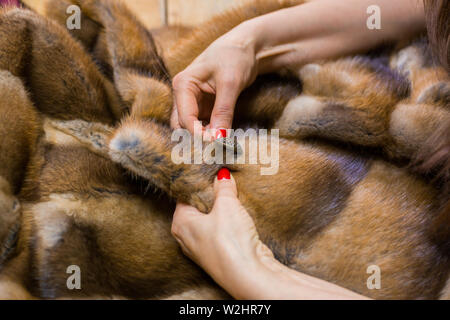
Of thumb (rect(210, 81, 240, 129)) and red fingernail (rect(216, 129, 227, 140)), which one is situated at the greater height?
thumb (rect(210, 81, 240, 129))

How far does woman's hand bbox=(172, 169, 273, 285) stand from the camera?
84 centimetres

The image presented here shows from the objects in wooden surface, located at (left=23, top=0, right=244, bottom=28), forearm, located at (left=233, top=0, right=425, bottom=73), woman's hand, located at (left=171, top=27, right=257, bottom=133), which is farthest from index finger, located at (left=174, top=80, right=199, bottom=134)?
wooden surface, located at (left=23, top=0, right=244, bottom=28)

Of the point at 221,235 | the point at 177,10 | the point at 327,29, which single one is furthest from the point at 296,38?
the point at 177,10

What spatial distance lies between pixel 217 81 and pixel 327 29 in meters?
0.42

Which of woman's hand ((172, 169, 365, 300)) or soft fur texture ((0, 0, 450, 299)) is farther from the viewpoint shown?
soft fur texture ((0, 0, 450, 299))

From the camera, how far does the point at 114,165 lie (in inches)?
41.1

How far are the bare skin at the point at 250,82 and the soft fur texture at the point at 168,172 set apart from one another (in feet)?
0.19

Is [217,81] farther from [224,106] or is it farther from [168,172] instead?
[168,172]

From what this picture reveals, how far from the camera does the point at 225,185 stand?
0.95 m

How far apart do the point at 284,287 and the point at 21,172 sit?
68 cm

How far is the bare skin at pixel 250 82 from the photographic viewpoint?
82 cm

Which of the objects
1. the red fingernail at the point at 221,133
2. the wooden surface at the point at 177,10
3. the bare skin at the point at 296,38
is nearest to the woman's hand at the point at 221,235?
the red fingernail at the point at 221,133

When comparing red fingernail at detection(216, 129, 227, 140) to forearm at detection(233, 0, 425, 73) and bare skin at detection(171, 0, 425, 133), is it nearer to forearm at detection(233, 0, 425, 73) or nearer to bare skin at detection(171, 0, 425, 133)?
bare skin at detection(171, 0, 425, 133)

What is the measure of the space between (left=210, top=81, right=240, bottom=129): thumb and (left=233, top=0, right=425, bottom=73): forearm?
0.19 meters
